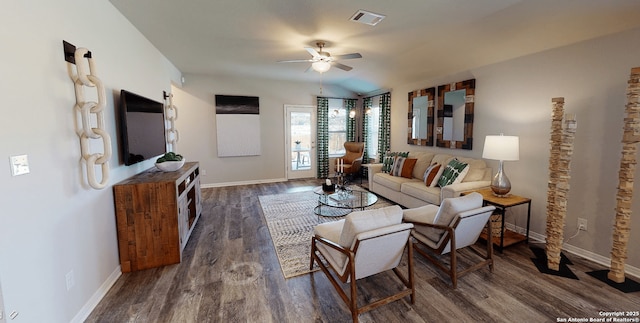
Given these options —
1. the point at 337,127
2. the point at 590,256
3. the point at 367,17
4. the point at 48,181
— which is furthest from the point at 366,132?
the point at 48,181

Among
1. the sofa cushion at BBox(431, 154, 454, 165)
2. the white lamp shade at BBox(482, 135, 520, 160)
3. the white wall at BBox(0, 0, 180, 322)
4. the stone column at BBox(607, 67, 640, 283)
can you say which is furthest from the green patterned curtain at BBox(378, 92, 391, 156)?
the white wall at BBox(0, 0, 180, 322)

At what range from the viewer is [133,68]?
3.01m

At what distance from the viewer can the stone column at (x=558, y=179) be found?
2.44m

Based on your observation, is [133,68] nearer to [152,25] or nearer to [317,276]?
[152,25]

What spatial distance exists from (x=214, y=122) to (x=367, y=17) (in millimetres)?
4334

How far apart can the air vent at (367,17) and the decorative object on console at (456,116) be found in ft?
6.66

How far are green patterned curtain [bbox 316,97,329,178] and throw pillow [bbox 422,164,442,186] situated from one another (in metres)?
3.13

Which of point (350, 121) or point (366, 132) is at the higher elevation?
point (350, 121)

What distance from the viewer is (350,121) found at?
7.09m

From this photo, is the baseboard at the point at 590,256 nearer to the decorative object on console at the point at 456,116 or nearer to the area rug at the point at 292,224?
the decorative object on console at the point at 456,116

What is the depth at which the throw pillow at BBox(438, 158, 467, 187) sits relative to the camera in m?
3.71

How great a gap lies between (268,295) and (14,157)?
1.82 meters

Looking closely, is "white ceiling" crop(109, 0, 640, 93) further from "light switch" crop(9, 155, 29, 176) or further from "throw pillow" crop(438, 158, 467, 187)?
"light switch" crop(9, 155, 29, 176)

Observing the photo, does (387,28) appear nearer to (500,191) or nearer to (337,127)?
(500,191)
